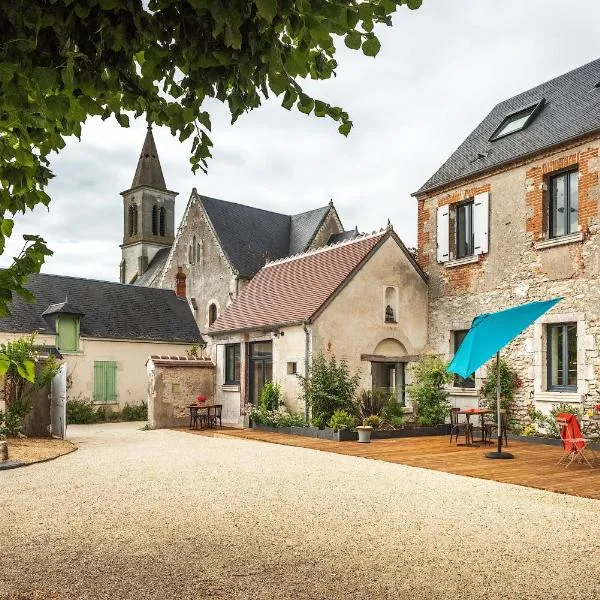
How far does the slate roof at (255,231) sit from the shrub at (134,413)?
25.2 feet

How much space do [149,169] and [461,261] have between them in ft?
104

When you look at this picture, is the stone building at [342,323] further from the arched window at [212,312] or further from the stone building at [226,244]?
the arched window at [212,312]

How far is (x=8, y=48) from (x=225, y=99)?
1156mm

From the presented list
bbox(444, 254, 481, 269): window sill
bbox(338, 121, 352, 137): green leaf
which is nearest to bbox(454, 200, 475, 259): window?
bbox(444, 254, 481, 269): window sill

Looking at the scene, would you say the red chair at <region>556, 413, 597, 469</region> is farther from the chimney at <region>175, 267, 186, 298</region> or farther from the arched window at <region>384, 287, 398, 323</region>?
the chimney at <region>175, 267, 186, 298</region>

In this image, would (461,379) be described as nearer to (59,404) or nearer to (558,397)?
(558,397)

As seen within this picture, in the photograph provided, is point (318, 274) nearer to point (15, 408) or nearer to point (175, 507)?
point (15, 408)

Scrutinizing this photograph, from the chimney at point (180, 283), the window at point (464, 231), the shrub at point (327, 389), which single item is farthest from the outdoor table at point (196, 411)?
the chimney at point (180, 283)

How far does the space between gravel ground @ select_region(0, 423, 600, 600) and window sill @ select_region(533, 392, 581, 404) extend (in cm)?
500

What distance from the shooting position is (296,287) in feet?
59.8

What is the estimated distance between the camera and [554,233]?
1412 centimetres

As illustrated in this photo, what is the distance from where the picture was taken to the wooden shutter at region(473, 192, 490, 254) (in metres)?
15.4

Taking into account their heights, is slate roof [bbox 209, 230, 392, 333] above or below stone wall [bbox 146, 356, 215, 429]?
above

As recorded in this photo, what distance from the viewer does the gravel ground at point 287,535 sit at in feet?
14.7
